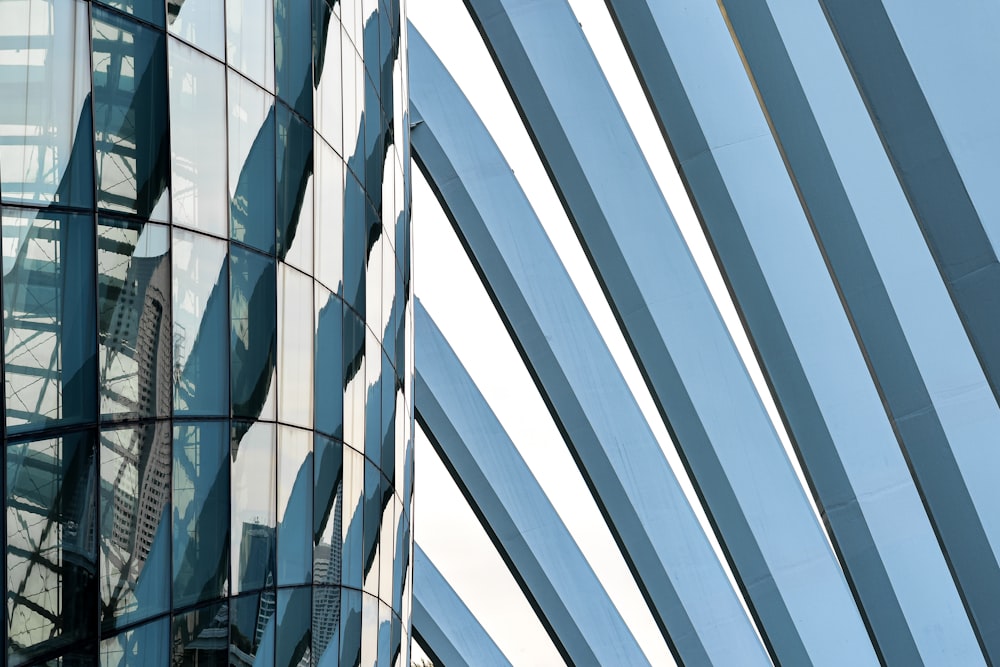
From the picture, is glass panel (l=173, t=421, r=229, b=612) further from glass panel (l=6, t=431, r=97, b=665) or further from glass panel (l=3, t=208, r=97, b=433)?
glass panel (l=3, t=208, r=97, b=433)

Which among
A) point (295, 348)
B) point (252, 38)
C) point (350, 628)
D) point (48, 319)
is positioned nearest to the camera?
point (48, 319)

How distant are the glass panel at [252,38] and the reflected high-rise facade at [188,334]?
3 centimetres

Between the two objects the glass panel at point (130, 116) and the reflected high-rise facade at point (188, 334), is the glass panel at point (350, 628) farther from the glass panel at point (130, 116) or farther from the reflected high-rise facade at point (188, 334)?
the glass panel at point (130, 116)

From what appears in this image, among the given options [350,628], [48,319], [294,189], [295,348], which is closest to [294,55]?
[294,189]

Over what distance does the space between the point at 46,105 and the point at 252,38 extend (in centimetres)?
340

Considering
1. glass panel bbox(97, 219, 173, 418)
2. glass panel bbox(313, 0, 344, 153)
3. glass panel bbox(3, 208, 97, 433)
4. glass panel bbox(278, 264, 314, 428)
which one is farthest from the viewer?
glass panel bbox(313, 0, 344, 153)

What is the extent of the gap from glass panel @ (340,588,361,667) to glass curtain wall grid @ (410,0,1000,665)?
204 inches

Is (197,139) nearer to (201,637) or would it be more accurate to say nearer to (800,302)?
(201,637)

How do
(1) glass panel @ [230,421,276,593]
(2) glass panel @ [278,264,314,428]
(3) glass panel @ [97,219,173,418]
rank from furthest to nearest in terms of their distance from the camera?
(2) glass panel @ [278,264,314,428] < (1) glass panel @ [230,421,276,593] < (3) glass panel @ [97,219,173,418]

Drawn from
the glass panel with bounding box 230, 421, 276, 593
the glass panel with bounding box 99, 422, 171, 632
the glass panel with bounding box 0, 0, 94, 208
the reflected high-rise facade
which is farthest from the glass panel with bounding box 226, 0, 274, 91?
the glass panel with bounding box 99, 422, 171, 632

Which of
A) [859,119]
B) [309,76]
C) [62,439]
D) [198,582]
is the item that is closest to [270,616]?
[198,582]

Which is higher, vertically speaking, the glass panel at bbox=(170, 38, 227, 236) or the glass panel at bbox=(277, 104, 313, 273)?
the glass panel at bbox=(277, 104, 313, 273)

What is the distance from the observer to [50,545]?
10.1 meters

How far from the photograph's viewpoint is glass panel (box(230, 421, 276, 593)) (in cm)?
1256
